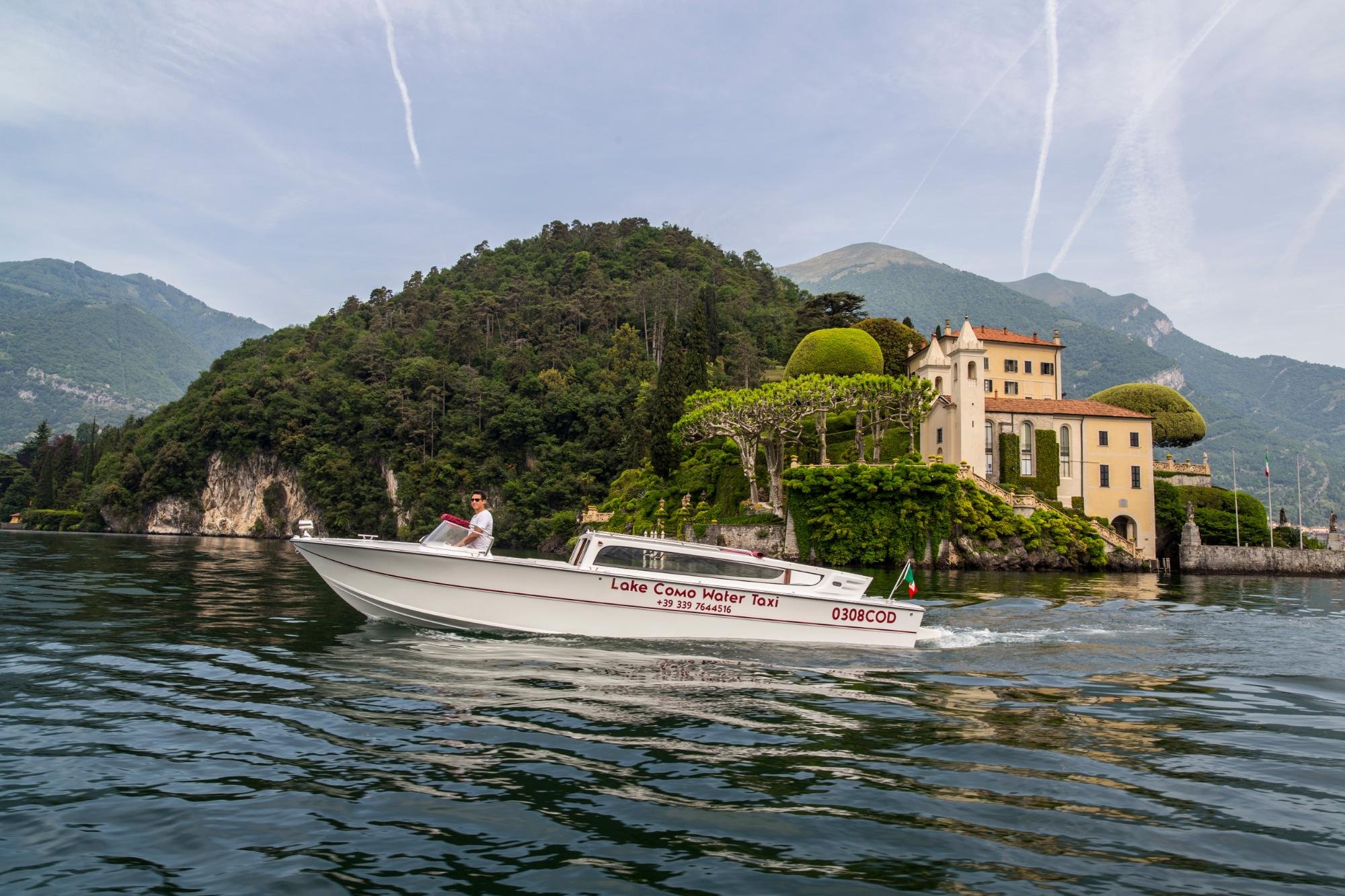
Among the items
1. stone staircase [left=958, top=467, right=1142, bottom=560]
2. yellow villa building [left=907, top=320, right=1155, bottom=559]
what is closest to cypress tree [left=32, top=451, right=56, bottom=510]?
yellow villa building [left=907, top=320, right=1155, bottom=559]

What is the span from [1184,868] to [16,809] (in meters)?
8.29

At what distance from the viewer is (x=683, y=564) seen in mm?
14875

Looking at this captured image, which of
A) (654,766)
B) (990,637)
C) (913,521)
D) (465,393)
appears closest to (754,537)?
(913,521)

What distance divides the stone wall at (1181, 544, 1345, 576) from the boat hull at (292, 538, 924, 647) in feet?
136

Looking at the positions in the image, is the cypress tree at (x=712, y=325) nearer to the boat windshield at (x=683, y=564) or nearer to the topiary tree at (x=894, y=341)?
the topiary tree at (x=894, y=341)

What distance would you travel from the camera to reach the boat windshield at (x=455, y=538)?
14.8 meters

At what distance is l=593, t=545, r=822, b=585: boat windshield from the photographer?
48.2 ft

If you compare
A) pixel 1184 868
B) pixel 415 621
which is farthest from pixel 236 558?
pixel 1184 868

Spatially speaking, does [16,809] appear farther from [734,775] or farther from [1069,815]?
[1069,815]

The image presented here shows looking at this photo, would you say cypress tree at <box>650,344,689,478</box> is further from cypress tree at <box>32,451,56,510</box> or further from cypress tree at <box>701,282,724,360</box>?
cypress tree at <box>32,451,56,510</box>

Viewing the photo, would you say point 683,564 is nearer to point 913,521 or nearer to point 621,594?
point 621,594

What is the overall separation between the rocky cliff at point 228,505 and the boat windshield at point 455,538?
96.2 m

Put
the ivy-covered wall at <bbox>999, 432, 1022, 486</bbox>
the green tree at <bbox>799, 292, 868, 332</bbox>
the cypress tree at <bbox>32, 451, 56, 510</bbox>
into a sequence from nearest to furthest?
the ivy-covered wall at <bbox>999, 432, 1022, 486</bbox>
the green tree at <bbox>799, 292, 868, 332</bbox>
the cypress tree at <bbox>32, 451, 56, 510</bbox>

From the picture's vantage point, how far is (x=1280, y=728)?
9469 mm
